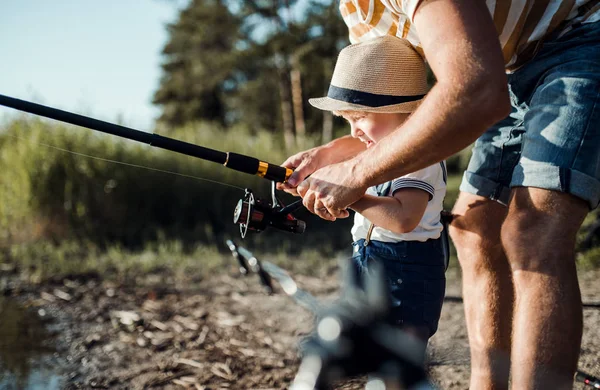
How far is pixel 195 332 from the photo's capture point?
11.2 feet

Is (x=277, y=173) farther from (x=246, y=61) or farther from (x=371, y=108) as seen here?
(x=246, y=61)

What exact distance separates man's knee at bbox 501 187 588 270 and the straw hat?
1.59 feet

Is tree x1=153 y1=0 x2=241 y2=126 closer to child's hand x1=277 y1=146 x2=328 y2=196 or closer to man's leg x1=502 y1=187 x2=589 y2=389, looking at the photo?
child's hand x1=277 y1=146 x2=328 y2=196

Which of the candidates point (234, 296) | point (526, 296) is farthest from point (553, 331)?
point (234, 296)

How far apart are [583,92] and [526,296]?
0.57 metres

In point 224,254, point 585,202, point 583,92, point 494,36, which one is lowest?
point 224,254

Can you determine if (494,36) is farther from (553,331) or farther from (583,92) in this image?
(553,331)

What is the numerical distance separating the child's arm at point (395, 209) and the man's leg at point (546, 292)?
0.29m

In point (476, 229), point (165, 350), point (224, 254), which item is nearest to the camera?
point (476, 229)

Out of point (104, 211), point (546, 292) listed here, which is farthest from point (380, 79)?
point (104, 211)

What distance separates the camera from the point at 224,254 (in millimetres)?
5383

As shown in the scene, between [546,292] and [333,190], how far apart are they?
0.62m

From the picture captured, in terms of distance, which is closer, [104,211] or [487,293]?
[487,293]

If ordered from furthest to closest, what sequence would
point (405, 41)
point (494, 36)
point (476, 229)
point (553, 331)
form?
1. point (476, 229)
2. point (405, 41)
3. point (553, 331)
4. point (494, 36)
